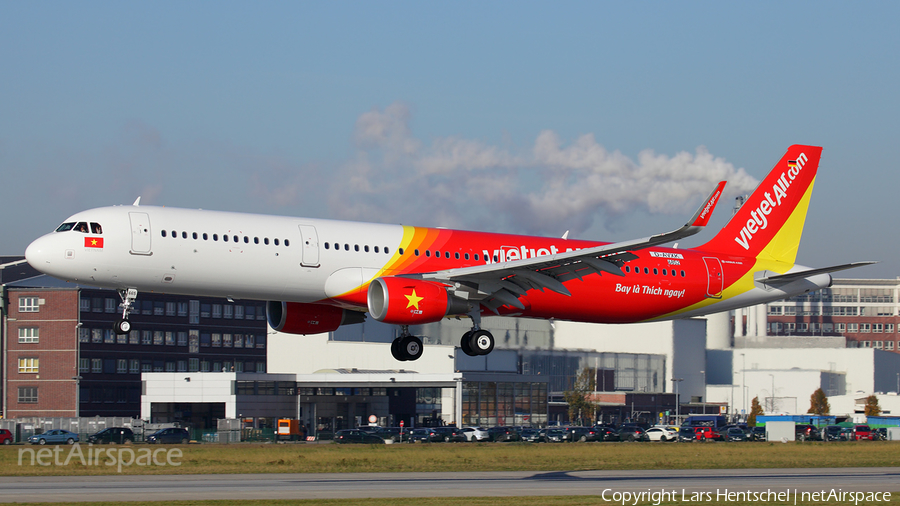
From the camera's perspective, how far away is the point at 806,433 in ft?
289

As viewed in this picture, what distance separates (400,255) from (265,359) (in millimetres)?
98463

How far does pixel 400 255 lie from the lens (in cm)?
4125

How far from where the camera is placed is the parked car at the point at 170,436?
77875 mm

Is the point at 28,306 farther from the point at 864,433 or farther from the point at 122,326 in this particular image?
the point at 864,433

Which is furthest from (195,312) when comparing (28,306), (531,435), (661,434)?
(661,434)

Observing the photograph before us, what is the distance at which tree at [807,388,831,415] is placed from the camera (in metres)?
140

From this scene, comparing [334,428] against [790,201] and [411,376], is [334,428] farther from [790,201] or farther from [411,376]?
[790,201]

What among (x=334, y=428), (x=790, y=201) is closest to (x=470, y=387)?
(x=334, y=428)

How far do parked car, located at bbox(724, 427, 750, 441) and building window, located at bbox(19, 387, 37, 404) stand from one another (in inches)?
2782

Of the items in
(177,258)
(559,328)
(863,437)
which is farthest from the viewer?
(559,328)

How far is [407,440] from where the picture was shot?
78125 mm

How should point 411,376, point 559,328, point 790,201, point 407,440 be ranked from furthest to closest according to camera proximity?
point 559,328, point 411,376, point 407,440, point 790,201

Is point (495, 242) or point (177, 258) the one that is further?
point (495, 242)

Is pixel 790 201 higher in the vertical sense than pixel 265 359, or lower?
higher
